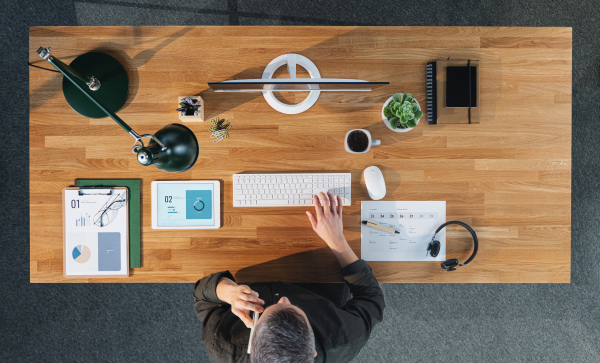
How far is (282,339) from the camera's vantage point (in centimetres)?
93

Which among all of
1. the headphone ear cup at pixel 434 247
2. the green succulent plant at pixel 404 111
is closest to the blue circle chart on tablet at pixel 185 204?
the green succulent plant at pixel 404 111

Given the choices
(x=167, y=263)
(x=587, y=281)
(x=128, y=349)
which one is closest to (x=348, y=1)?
(x=167, y=263)

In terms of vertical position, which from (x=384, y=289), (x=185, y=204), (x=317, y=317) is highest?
(x=185, y=204)

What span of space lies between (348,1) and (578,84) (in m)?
1.51

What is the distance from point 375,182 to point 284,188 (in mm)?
352

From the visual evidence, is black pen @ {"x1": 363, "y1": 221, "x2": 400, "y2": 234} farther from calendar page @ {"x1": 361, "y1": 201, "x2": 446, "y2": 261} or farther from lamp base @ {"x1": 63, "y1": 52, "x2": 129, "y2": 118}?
lamp base @ {"x1": 63, "y1": 52, "x2": 129, "y2": 118}

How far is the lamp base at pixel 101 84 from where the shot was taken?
126 centimetres

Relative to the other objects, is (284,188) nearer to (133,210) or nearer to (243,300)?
(243,300)

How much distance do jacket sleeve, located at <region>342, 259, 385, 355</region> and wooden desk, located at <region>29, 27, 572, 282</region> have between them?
11 centimetres

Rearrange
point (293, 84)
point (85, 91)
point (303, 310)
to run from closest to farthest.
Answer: point (85, 91) → point (293, 84) → point (303, 310)

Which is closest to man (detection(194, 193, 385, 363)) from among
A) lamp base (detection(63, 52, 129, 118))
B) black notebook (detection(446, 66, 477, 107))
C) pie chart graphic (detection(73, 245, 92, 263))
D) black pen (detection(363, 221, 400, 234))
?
black pen (detection(363, 221, 400, 234))

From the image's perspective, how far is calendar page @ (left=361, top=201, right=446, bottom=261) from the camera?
131cm

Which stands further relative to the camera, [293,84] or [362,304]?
[362,304]

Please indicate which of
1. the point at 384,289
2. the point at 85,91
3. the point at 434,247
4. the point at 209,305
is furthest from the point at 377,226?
the point at 85,91
